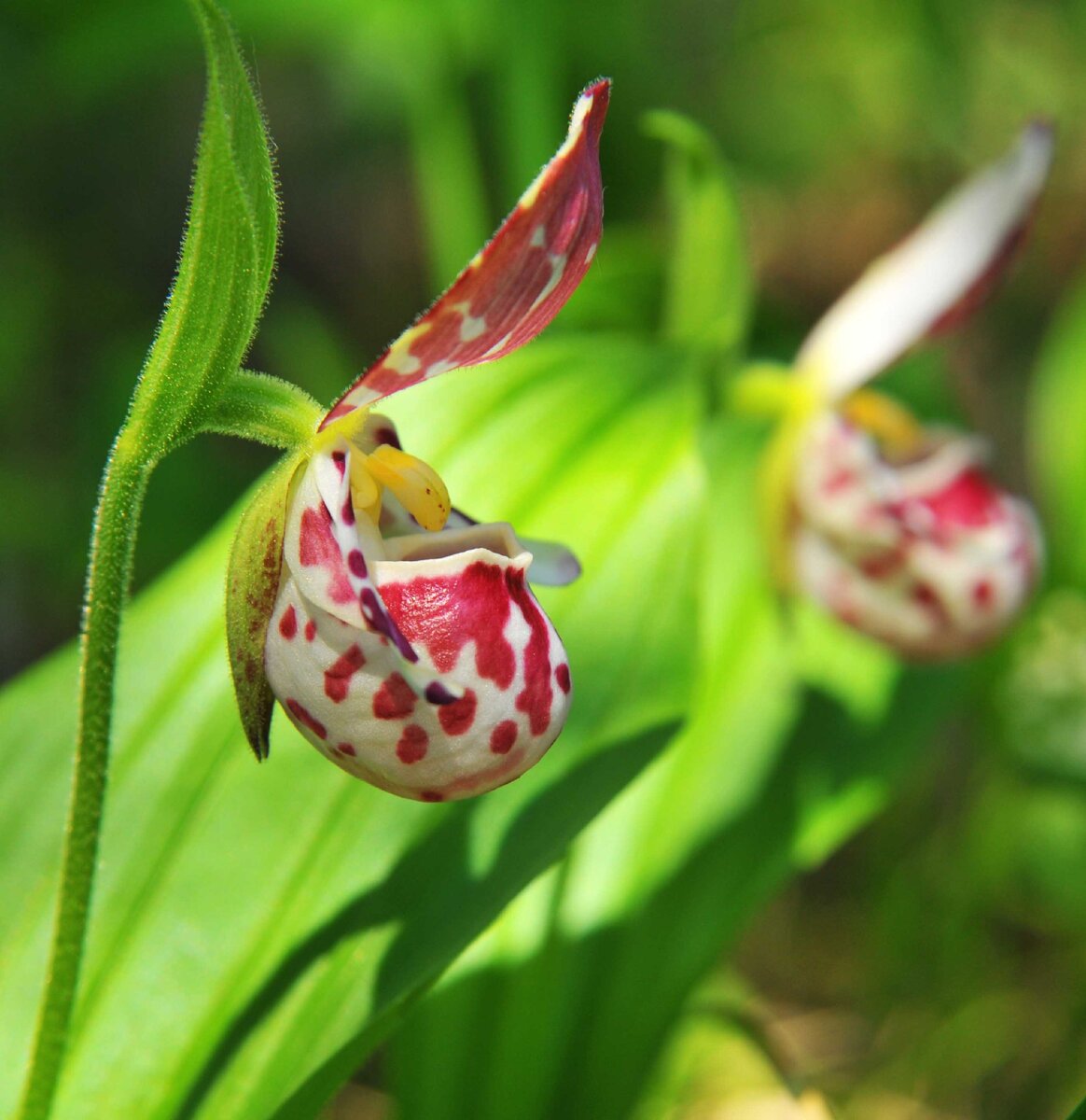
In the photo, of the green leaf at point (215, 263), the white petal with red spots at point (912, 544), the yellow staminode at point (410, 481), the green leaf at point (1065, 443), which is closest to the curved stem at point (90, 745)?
the green leaf at point (215, 263)

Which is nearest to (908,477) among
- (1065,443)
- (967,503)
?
(967,503)

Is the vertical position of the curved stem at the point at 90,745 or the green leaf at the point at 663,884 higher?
the curved stem at the point at 90,745

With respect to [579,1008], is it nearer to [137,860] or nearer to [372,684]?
[137,860]

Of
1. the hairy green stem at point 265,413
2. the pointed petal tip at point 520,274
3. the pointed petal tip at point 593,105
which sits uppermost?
the pointed petal tip at point 593,105

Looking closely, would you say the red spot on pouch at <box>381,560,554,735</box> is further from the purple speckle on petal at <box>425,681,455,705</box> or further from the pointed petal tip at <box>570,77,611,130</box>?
the pointed petal tip at <box>570,77,611,130</box>

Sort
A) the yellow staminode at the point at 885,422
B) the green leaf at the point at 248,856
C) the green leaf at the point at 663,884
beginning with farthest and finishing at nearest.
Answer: the yellow staminode at the point at 885,422, the green leaf at the point at 663,884, the green leaf at the point at 248,856

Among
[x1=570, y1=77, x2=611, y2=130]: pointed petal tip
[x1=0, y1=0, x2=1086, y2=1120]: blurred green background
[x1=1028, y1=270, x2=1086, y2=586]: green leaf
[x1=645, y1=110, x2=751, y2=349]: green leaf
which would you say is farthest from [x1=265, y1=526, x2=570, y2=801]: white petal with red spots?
[x1=1028, y1=270, x2=1086, y2=586]: green leaf

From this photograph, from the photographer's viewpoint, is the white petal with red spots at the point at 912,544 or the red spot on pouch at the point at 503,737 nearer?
the red spot on pouch at the point at 503,737

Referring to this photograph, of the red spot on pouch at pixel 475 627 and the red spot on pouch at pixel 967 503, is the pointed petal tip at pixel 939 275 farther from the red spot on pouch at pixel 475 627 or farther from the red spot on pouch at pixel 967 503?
the red spot on pouch at pixel 475 627

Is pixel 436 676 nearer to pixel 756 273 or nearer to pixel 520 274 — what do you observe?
pixel 520 274
